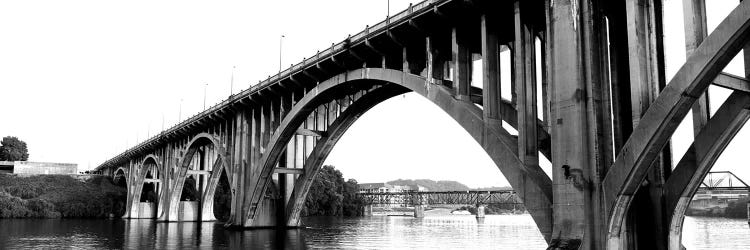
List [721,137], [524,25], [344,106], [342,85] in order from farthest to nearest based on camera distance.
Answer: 1. [344,106]
2. [342,85]
3. [524,25]
4. [721,137]

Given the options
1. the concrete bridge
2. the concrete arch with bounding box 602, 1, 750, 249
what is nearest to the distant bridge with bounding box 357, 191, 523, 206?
the concrete bridge

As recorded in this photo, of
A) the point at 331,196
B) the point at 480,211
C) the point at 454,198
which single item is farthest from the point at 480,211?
the point at 331,196

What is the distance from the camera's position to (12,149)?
149750 mm

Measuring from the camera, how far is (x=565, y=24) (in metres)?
19.8

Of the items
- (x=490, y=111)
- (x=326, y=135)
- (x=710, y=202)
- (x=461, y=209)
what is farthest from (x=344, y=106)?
(x=461, y=209)

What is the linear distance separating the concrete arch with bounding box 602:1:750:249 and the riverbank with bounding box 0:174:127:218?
91740 millimetres

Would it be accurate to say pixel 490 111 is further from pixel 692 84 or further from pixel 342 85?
pixel 342 85

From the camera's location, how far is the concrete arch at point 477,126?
2081 cm

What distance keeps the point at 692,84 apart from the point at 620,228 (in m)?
4.96

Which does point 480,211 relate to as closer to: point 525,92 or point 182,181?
point 182,181

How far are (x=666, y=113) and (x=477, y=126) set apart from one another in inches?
348

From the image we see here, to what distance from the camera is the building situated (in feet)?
400

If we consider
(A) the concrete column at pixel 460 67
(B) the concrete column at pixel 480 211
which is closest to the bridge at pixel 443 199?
(B) the concrete column at pixel 480 211

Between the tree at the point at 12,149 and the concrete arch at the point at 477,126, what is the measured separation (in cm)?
13476
